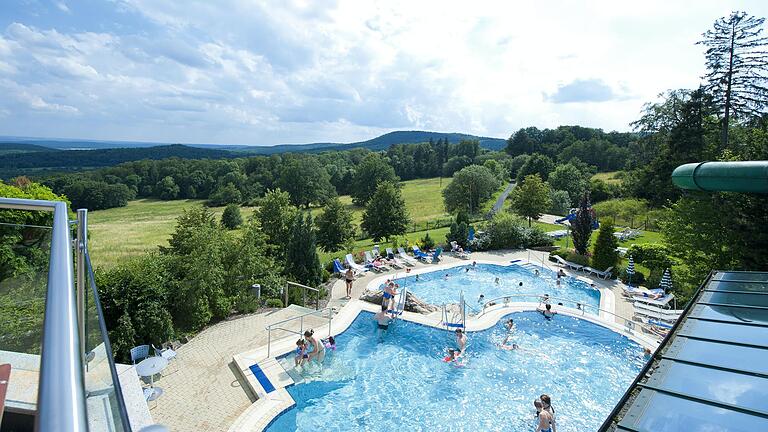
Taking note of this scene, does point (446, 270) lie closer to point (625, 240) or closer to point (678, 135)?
point (625, 240)

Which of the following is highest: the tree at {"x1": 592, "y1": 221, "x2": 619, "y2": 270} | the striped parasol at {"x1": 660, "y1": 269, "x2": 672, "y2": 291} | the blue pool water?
the tree at {"x1": 592, "y1": 221, "x2": 619, "y2": 270}

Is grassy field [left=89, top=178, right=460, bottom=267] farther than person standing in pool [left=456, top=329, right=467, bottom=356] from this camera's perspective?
Yes

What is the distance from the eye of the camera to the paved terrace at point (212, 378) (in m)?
8.88

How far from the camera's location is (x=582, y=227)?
23.1 metres

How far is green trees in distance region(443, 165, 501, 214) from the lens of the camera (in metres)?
47.8

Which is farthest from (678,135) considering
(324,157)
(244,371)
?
(324,157)

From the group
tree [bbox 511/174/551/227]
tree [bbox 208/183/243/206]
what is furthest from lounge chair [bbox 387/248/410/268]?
tree [bbox 208/183/243/206]

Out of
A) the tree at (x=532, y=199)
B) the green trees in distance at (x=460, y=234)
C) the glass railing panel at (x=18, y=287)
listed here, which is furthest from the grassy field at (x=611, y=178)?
the glass railing panel at (x=18, y=287)

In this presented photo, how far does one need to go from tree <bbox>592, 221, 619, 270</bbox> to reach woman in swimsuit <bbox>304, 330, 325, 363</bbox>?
52.6ft

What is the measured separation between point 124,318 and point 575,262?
21015 millimetres

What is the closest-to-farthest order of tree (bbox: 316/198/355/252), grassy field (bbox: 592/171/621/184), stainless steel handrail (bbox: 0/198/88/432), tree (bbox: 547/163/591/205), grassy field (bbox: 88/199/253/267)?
stainless steel handrail (bbox: 0/198/88/432)
tree (bbox: 316/198/355/252)
grassy field (bbox: 88/199/253/267)
tree (bbox: 547/163/591/205)
grassy field (bbox: 592/171/621/184)

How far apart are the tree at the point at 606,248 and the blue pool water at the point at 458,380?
23.1ft

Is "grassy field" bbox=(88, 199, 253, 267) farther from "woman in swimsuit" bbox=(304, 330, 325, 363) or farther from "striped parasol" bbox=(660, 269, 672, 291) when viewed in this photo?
"striped parasol" bbox=(660, 269, 672, 291)

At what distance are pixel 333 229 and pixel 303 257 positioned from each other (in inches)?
436
